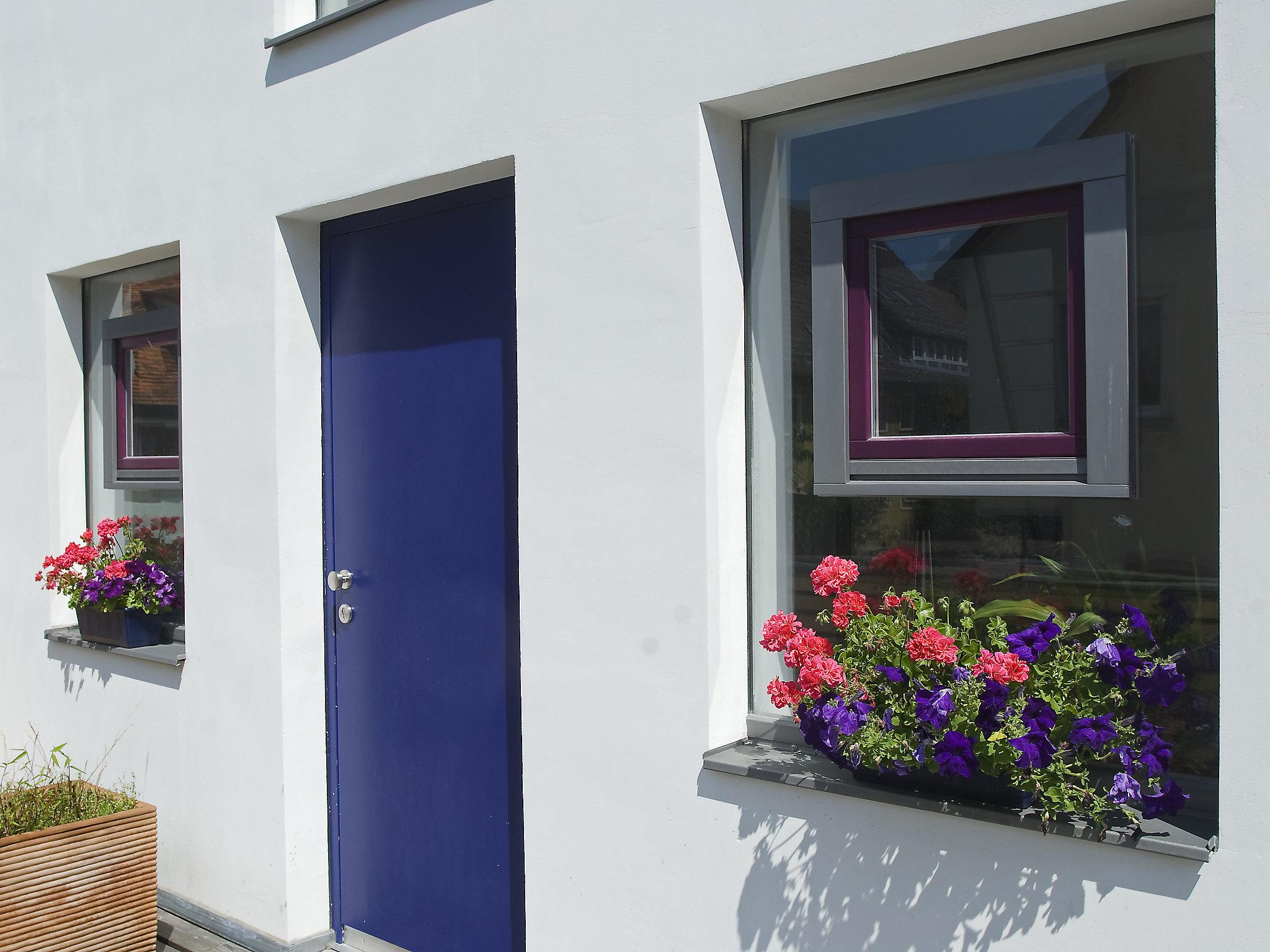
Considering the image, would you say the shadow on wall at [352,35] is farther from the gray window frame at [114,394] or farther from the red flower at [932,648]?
the red flower at [932,648]

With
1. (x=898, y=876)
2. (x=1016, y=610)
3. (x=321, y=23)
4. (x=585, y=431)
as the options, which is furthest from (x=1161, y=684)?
(x=321, y=23)

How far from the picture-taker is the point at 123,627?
14.1 feet

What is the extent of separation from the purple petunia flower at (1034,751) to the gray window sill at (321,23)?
8.67 ft

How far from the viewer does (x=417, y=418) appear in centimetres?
348

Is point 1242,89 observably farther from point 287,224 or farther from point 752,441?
point 287,224

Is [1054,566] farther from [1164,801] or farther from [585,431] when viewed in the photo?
[585,431]

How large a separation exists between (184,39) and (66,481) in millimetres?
1910

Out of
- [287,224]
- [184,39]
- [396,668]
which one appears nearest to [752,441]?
[396,668]

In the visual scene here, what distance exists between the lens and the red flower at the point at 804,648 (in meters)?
2.33

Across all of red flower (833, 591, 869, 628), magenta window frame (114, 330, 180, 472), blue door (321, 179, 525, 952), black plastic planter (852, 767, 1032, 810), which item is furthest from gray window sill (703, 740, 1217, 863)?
magenta window frame (114, 330, 180, 472)

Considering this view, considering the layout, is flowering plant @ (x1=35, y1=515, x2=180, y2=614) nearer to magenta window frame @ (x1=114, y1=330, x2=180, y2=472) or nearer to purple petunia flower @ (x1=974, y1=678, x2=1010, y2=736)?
magenta window frame @ (x1=114, y1=330, x2=180, y2=472)

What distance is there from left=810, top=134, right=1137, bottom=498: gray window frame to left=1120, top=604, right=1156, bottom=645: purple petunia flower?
211 mm

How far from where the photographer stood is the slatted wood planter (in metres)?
3.41

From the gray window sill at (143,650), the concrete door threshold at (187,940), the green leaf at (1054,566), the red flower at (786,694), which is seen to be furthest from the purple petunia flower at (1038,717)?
the gray window sill at (143,650)
